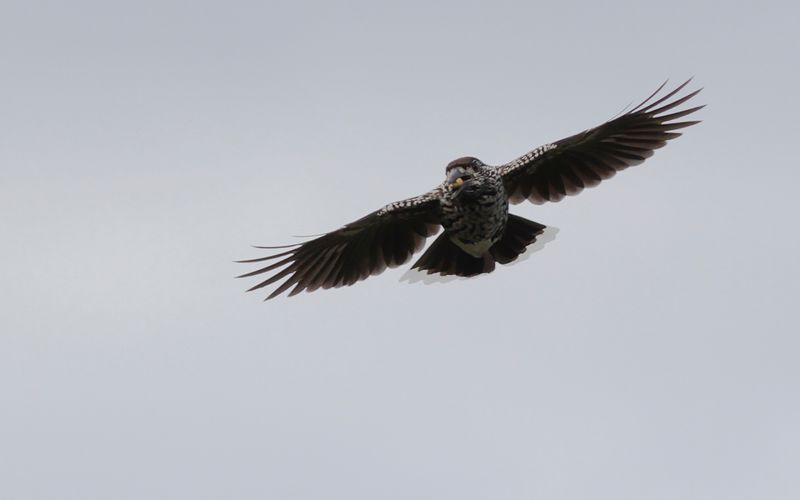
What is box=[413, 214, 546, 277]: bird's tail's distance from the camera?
14.9 meters

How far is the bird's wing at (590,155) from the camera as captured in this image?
14.5m

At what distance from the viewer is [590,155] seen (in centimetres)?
1502

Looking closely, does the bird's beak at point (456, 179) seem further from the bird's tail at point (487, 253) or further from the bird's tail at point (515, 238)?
the bird's tail at point (515, 238)

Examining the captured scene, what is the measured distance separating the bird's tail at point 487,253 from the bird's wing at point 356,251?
0.23 meters

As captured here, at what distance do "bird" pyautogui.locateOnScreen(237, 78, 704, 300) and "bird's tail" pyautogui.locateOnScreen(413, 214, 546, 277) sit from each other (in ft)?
0.04

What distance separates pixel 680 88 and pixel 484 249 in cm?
272

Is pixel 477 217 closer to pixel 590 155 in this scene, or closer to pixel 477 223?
pixel 477 223

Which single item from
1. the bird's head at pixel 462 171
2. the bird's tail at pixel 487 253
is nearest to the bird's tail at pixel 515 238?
the bird's tail at pixel 487 253

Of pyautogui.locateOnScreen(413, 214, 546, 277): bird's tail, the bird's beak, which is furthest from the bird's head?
pyautogui.locateOnScreen(413, 214, 546, 277): bird's tail

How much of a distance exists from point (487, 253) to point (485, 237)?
726 millimetres

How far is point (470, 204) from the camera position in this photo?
13797 mm

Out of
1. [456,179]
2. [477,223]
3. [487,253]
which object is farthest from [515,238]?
[456,179]

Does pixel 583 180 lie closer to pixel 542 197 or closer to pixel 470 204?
pixel 542 197

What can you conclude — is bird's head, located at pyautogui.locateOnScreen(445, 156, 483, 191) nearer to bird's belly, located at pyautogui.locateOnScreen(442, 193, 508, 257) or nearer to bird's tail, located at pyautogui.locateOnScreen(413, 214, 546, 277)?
bird's belly, located at pyautogui.locateOnScreen(442, 193, 508, 257)
